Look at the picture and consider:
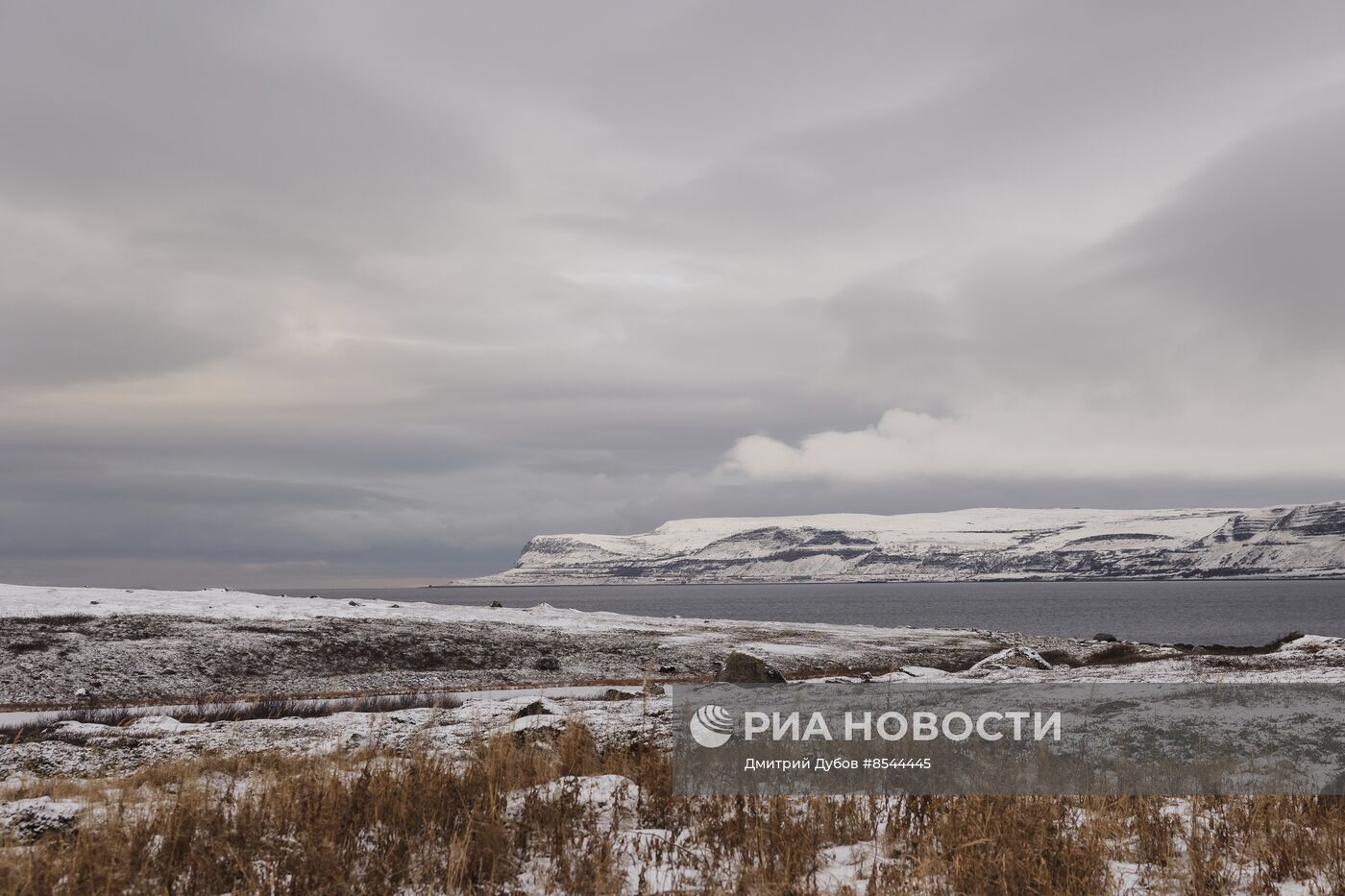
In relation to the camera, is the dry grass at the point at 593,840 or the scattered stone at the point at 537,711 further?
the scattered stone at the point at 537,711

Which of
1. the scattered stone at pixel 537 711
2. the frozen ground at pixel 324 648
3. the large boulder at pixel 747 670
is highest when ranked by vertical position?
the scattered stone at pixel 537 711

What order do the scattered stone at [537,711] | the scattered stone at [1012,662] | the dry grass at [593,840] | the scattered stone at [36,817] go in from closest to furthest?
the dry grass at [593,840] < the scattered stone at [36,817] < the scattered stone at [537,711] < the scattered stone at [1012,662]

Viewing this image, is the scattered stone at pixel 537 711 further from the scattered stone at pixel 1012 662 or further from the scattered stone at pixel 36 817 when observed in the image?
the scattered stone at pixel 1012 662

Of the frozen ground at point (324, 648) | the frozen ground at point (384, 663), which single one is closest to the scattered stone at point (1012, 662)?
the frozen ground at point (384, 663)

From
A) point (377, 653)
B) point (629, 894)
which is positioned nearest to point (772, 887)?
point (629, 894)

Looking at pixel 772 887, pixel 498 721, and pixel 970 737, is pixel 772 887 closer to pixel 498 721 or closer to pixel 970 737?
pixel 970 737

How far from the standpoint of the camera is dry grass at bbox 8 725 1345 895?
6.28m

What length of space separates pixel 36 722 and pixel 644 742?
14.4 metres

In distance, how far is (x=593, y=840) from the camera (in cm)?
721

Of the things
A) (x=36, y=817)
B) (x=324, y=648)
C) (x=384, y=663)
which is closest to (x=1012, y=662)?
(x=384, y=663)

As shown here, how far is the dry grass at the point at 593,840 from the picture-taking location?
6.28 m

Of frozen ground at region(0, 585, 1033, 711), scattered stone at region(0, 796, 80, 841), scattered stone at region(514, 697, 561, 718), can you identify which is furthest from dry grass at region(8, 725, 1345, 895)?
frozen ground at region(0, 585, 1033, 711)

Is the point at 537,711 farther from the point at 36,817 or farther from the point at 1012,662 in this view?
the point at 1012,662

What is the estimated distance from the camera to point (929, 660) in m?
44.8
